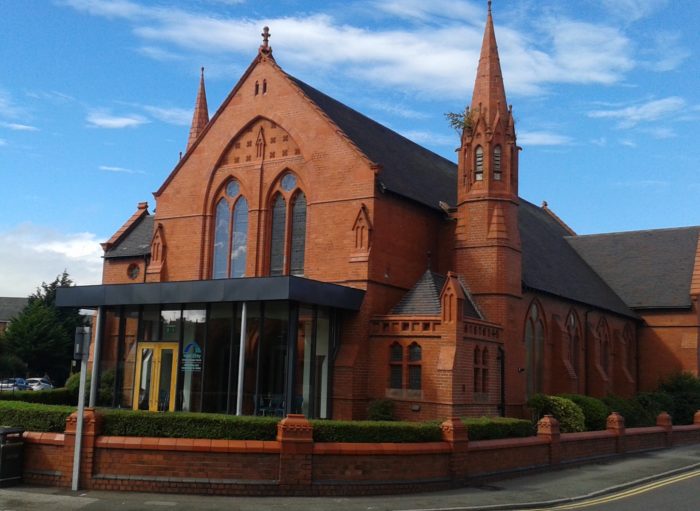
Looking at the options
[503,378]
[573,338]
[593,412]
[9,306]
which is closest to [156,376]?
[503,378]

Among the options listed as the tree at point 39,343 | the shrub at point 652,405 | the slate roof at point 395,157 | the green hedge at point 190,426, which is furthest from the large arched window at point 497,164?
the tree at point 39,343

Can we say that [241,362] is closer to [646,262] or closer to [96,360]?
[96,360]

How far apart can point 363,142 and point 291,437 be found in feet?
55.8

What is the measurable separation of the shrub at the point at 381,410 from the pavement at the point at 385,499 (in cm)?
588

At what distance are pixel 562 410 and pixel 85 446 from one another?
18.9 metres

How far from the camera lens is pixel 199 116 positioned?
4734 centimetres

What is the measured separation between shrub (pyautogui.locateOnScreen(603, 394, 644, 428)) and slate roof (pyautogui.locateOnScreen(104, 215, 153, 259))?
75.2 feet

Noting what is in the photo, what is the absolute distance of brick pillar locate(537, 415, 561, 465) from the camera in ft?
72.4

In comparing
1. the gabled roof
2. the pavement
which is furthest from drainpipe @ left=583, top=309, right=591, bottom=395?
the pavement

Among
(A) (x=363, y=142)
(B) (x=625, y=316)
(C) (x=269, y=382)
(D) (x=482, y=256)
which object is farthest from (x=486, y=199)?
(B) (x=625, y=316)

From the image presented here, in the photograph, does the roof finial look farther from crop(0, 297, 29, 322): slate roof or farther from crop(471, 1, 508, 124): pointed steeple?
crop(0, 297, 29, 322): slate roof

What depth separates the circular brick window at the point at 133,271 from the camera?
38.7 metres

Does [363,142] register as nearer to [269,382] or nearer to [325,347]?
[325,347]

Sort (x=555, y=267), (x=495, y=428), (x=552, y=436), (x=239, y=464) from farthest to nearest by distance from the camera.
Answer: (x=555, y=267)
(x=552, y=436)
(x=495, y=428)
(x=239, y=464)
